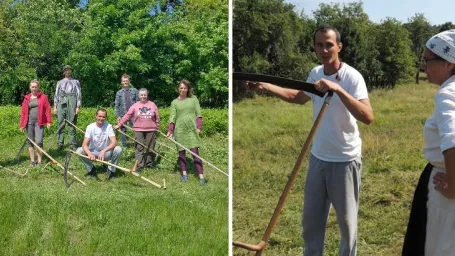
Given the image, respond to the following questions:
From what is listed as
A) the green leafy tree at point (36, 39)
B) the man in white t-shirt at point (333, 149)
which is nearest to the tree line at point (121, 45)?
the green leafy tree at point (36, 39)

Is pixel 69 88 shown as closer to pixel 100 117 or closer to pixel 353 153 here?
pixel 100 117

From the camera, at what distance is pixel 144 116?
4.00 m

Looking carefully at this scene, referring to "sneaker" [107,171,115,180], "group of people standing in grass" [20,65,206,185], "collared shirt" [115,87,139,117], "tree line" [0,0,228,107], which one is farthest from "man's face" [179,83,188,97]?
"sneaker" [107,171,115,180]

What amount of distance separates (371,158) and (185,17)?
1985mm

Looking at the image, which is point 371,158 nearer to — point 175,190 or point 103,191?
point 175,190

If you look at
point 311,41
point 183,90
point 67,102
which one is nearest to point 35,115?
point 67,102

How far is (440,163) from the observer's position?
5.03 feet

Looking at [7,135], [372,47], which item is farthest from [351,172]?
[7,135]

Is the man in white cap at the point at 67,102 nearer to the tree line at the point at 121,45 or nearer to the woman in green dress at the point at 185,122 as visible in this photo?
the tree line at the point at 121,45

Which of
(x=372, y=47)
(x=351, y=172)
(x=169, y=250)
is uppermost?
(x=372, y=47)

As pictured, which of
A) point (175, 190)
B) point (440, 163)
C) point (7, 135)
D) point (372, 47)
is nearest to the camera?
point (440, 163)

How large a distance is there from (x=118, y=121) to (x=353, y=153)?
2482 mm

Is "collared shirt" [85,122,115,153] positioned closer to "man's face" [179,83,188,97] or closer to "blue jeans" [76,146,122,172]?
"blue jeans" [76,146,122,172]

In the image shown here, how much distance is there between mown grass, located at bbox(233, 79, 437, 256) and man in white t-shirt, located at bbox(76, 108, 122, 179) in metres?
1.21
